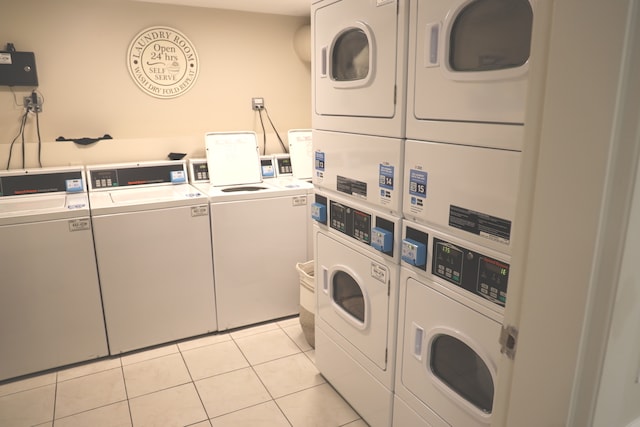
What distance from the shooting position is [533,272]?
2.66ft

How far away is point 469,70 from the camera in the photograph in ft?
4.55

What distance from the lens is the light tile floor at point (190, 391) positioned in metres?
2.31

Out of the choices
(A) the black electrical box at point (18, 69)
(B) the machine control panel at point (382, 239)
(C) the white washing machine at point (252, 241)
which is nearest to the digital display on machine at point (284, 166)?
(C) the white washing machine at point (252, 241)

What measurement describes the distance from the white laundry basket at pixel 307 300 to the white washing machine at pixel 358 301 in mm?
288

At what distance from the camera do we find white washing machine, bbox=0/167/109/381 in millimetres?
2512

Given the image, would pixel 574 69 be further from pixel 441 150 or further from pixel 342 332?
pixel 342 332

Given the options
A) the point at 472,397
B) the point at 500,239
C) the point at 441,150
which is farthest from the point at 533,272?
the point at 472,397

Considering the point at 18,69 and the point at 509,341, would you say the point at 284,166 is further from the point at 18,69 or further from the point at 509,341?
the point at 509,341

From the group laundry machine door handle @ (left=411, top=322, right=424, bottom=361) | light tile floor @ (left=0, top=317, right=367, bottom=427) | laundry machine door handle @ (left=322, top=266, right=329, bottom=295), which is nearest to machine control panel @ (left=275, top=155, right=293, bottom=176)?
light tile floor @ (left=0, top=317, right=367, bottom=427)

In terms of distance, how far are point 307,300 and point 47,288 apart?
1524mm

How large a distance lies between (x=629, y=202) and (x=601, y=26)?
10.2 inches

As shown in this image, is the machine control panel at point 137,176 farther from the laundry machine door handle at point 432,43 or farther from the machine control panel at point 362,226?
the laundry machine door handle at point 432,43

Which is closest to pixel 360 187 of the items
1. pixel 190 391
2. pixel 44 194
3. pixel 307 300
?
pixel 307 300

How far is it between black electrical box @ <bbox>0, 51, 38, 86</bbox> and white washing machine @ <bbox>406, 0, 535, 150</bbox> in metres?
2.66
